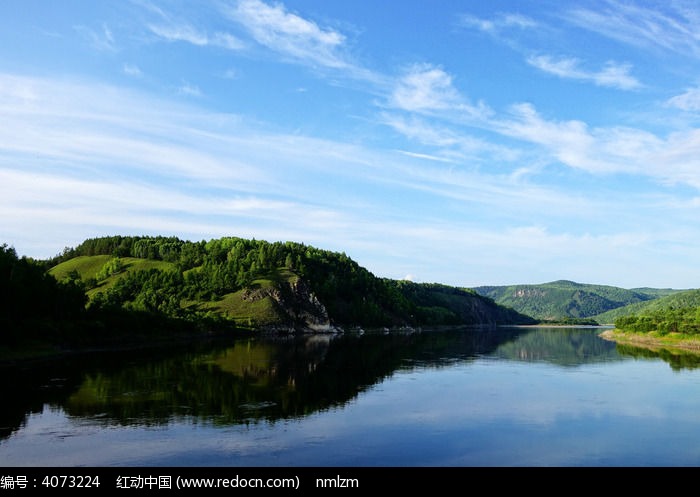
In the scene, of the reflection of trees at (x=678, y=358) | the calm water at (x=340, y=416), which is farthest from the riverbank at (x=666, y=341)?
the calm water at (x=340, y=416)

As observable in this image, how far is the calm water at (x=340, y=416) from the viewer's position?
3619 centimetres

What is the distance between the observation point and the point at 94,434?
41.1 metres

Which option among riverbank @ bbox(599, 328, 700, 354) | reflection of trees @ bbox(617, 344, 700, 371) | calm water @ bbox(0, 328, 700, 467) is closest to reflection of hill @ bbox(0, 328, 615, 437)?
calm water @ bbox(0, 328, 700, 467)

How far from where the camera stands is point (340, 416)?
165 feet

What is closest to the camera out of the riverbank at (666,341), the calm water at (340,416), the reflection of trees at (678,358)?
the calm water at (340,416)

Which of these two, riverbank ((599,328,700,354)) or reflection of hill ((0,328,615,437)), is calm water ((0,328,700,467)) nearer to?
reflection of hill ((0,328,615,437))

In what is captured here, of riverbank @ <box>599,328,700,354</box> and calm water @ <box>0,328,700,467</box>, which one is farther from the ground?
calm water @ <box>0,328,700,467</box>

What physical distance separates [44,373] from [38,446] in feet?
146

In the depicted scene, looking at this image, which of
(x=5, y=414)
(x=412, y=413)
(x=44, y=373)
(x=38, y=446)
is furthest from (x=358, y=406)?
(x=44, y=373)

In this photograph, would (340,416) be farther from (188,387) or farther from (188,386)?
(188,386)

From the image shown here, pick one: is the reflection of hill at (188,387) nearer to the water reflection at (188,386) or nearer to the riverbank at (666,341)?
the water reflection at (188,386)

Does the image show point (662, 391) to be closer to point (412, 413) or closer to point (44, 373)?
→ point (412, 413)

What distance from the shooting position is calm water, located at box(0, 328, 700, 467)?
36188 mm

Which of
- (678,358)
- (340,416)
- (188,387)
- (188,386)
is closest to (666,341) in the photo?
(678,358)
